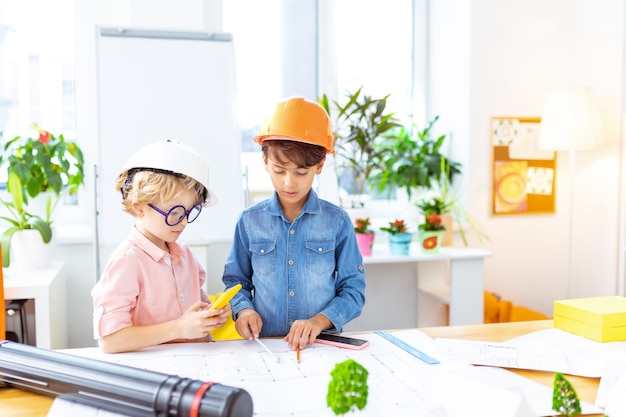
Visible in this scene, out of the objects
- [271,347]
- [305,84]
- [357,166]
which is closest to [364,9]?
[305,84]

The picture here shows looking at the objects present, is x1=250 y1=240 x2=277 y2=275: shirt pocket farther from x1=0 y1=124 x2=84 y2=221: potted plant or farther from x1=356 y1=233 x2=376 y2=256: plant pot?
Result: x1=0 y1=124 x2=84 y2=221: potted plant

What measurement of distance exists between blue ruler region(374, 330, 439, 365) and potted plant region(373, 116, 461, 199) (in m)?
1.92

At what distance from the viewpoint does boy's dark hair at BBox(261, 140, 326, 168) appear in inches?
55.3

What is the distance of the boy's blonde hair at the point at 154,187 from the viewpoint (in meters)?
1.27

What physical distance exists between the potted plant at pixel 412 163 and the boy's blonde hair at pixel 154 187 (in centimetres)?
200

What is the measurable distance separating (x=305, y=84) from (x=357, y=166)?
0.64m

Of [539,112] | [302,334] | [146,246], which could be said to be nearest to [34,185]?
[146,246]

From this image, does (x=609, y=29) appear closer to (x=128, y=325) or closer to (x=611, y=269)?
(x=611, y=269)

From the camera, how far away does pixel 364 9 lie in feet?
11.5

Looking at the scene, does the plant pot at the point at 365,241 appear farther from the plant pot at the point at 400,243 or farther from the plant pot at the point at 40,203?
the plant pot at the point at 40,203

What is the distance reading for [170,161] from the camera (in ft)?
4.16

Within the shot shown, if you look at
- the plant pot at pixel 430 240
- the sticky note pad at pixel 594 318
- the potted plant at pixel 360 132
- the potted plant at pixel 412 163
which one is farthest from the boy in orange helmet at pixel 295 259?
the potted plant at pixel 412 163

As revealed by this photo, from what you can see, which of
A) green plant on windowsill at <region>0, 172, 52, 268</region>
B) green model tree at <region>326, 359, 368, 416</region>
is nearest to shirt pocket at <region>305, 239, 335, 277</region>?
green model tree at <region>326, 359, 368, 416</region>

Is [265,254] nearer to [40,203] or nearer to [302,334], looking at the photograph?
[302,334]
